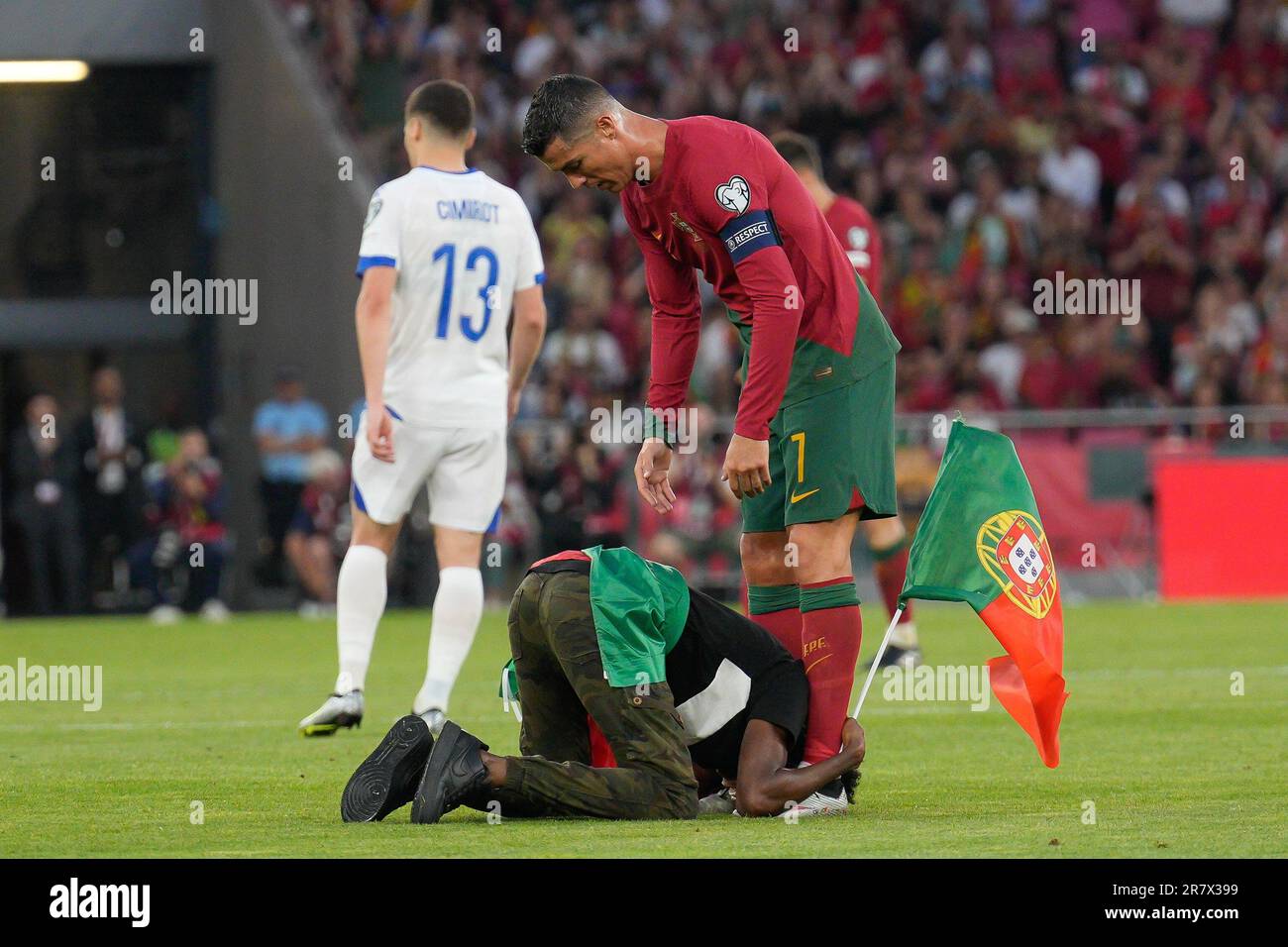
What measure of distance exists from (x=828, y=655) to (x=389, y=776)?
1.37m

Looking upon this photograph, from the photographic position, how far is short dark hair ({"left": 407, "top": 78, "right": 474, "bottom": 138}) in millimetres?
8602

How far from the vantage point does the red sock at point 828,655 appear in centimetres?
641

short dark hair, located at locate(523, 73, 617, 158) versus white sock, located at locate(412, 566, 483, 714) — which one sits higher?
short dark hair, located at locate(523, 73, 617, 158)

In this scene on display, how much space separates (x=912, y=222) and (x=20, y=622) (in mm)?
8839

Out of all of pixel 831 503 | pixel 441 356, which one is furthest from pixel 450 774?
pixel 441 356

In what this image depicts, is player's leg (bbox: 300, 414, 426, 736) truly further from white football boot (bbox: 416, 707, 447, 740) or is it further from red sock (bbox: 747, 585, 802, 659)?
red sock (bbox: 747, 585, 802, 659)

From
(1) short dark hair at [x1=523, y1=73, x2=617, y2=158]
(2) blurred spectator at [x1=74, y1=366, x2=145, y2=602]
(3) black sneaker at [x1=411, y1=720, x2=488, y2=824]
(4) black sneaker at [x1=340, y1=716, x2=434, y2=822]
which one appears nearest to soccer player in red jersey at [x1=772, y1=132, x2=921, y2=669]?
(1) short dark hair at [x1=523, y1=73, x2=617, y2=158]

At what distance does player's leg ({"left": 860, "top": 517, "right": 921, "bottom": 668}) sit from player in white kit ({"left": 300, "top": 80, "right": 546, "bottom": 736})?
2673 millimetres

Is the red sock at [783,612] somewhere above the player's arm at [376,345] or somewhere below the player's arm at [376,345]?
below

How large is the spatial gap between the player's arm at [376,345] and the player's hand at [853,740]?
8.58 ft

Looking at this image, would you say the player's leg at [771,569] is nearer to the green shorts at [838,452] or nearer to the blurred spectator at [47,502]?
the green shorts at [838,452]

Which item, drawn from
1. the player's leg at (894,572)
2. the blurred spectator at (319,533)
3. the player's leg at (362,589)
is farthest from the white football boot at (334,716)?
the blurred spectator at (319,533)

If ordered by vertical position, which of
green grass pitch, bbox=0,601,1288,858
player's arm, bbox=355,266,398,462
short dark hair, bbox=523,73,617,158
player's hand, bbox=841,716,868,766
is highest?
short dark hair, bbox=523,73,617,158

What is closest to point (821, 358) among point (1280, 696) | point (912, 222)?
point (1280, 696)
